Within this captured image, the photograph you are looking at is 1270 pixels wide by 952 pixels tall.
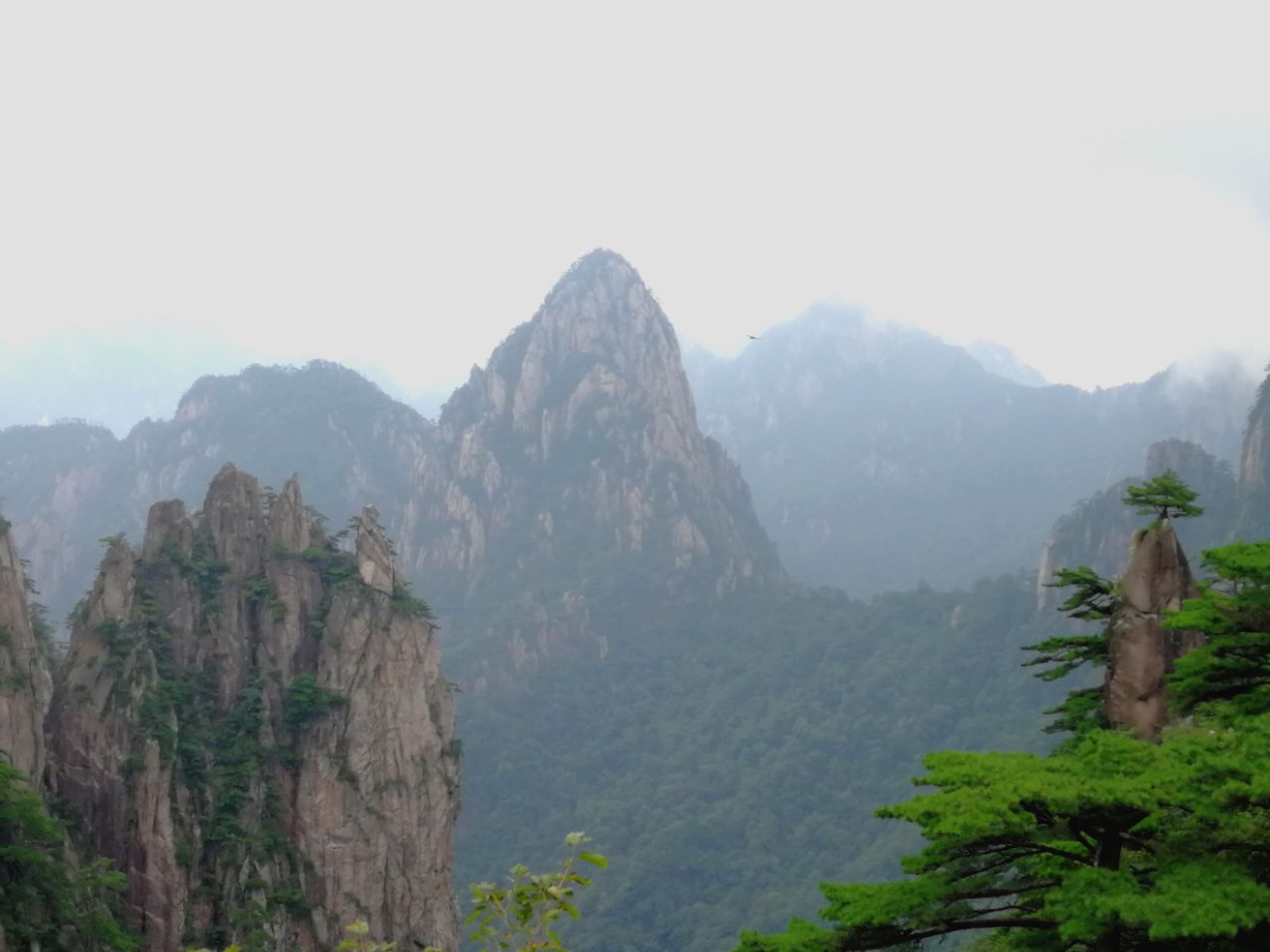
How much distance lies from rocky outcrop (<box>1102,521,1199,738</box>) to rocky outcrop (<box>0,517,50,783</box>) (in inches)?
1154

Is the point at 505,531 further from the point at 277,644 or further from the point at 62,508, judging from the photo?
the point at 277,644

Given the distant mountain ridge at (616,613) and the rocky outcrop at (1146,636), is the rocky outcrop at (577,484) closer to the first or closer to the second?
the distant mountain ridge at (616,613)

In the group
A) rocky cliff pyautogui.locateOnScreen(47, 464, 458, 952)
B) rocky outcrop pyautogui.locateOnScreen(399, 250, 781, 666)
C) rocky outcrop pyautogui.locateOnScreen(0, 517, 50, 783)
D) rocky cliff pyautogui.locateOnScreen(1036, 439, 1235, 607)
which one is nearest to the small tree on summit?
rocky cliff pyautogui.locateOnScreen(47, 464, 458, 952)

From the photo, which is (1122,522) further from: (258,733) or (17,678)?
(17,678)

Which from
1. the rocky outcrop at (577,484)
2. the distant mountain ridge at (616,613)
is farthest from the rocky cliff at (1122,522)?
the rocky outcrop at (577,484)

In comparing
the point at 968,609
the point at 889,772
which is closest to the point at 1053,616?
the point at 968,609

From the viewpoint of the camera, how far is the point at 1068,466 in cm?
19612

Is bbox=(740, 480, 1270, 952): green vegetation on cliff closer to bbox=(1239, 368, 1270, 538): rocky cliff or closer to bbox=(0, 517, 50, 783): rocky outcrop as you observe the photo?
bbox=(0, 517, 50, 783): rocky outcrop

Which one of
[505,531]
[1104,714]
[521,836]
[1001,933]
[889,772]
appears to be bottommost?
[521,836]

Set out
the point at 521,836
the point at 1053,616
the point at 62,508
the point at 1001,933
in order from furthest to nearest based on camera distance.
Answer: the point at 62,508
the point at 1053,616
the point at 521,836
the point at 1001,933

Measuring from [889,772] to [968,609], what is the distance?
24672mm

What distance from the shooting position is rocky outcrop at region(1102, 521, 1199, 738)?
777 inches

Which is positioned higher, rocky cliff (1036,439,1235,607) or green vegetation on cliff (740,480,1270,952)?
rocky cliff (1036,439,1235,607)

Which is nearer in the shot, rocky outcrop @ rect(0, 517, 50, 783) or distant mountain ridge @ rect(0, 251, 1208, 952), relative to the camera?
rocky outcrop @ rect(0, 517, 50, 783)
